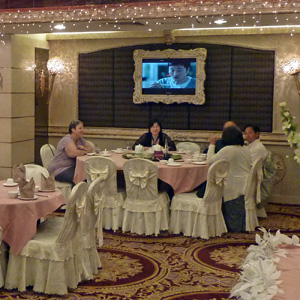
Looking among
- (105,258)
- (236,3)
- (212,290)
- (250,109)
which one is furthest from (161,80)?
(212,290)

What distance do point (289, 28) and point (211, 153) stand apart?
119 inches

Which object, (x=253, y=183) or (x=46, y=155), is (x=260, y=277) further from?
(x=46, y=155)

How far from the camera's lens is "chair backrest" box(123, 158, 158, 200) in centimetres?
697

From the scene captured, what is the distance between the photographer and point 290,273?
2.70 metres

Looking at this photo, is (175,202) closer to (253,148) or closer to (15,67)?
(253,148)

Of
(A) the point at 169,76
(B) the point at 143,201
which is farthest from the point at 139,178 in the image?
(A) the point at 169,76

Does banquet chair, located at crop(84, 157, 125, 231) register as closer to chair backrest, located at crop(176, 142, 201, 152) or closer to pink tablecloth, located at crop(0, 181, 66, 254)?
pink tablecloth, located at crop(0, 181, 66, 254)

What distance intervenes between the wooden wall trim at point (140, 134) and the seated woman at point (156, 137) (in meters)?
0.93

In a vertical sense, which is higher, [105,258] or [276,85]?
[276,85]

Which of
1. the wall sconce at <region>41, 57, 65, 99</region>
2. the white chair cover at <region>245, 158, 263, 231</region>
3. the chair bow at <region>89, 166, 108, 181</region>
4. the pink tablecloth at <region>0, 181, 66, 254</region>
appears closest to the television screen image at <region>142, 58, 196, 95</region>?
the wall sconce at <region>41, 57, 65, 99</region>

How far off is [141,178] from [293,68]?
12.3 ft

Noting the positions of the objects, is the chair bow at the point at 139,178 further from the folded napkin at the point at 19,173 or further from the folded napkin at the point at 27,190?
the folded napkin at the point at 27,190

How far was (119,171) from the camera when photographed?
8.02 metres

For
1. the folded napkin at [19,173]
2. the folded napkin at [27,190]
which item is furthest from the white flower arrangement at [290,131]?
the folded napkin at [19,173]
